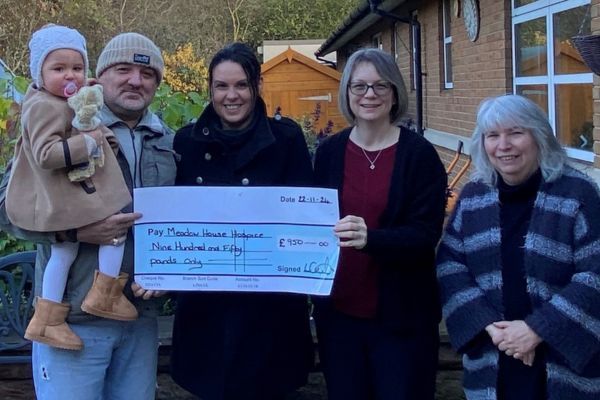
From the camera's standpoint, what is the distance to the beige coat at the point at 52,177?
114 inches

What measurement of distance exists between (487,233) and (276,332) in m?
0.90

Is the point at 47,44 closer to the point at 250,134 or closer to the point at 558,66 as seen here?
the point at 250,134

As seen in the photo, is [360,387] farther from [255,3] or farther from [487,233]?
[255,3]

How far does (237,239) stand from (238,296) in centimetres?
22

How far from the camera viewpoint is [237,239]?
335 centimetres

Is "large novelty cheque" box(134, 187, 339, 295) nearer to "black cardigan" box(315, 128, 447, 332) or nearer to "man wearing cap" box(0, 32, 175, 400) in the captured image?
"man wearing cap" box(0, 32, 175, 400)

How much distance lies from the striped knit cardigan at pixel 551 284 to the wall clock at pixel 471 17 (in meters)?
7.28

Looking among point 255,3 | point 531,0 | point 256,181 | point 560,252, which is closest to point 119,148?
point 256,181

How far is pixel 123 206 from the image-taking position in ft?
10.3

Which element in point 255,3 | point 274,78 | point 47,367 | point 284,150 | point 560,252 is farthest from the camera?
point 255,3

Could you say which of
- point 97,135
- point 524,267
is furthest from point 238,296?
point 524,267

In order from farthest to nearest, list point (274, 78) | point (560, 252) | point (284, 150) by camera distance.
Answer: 1. point (274, 78)
2. point (284, 150)
3. point (560, 252)

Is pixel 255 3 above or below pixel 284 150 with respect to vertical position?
above

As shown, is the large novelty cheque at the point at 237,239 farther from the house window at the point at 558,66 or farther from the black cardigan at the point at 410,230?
the house window at the point at 558,66
